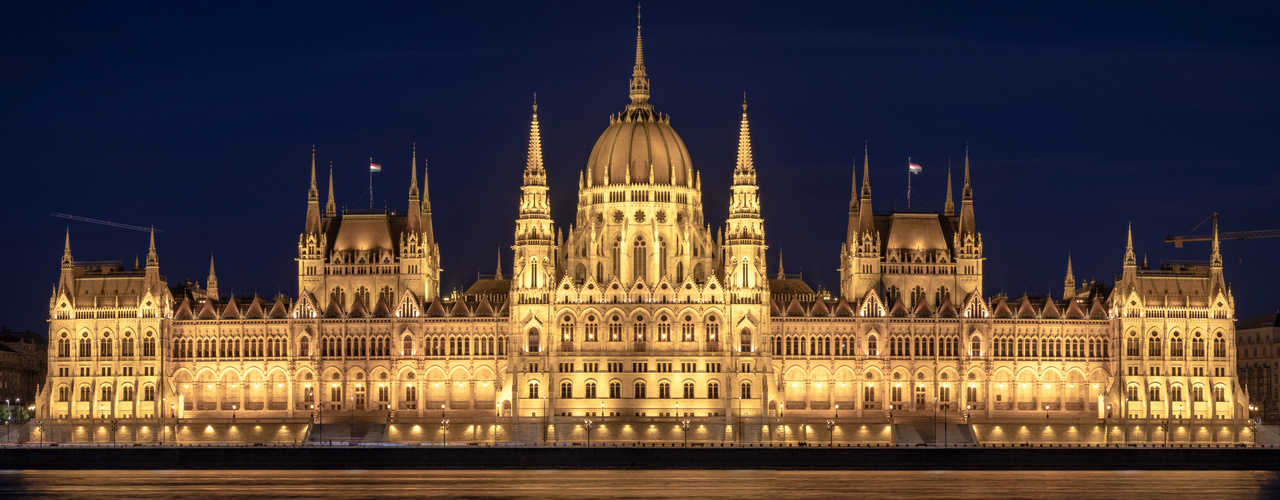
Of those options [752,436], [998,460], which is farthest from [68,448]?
[998,460]

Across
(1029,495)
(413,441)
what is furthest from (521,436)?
(1029,495)

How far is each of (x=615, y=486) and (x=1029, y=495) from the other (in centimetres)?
2778

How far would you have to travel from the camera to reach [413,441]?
19625 centimetres

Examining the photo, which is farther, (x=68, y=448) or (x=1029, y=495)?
(x=68, y=448)

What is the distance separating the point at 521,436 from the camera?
19725 centimetres

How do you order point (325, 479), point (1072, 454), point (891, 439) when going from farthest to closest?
point (891, 439) → point (1072, 454) → point (325, 479)

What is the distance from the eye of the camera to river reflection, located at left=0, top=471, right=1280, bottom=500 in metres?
158

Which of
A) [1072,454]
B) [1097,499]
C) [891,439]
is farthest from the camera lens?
[891,439]

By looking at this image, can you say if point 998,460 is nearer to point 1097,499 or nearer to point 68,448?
point 1097,499

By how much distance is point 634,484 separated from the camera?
6442 inches

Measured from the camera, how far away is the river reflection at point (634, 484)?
517 ft

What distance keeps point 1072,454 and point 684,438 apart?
102ft

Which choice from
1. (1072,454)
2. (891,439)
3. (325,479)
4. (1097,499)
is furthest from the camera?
(891,439)

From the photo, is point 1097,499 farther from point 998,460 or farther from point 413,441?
point 413,441
